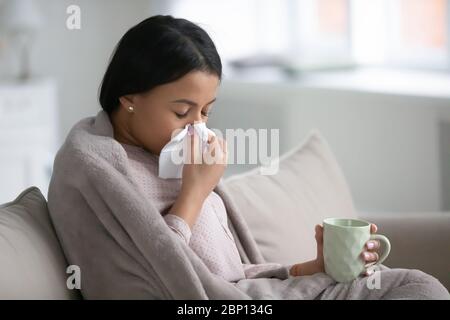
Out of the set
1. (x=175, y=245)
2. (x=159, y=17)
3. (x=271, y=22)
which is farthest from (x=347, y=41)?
(x=175, y=245)

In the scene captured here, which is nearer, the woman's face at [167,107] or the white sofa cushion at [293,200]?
the woman's face at [167,107]

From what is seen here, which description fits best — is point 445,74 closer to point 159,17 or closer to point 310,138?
point 310,138

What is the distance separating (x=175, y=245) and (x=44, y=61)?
3376mm

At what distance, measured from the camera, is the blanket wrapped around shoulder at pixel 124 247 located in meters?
1.34

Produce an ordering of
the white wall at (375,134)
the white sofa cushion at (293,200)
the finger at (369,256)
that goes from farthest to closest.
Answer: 1. the white wall at (375,134)
2. the white sofa cushion at (293,200)
3. the finger at (369,256)

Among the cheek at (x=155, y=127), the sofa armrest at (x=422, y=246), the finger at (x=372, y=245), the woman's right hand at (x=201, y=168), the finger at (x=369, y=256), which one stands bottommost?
the sofa armrest at (x=422, y=246)

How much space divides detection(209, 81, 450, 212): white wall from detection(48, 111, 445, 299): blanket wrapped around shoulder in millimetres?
1907

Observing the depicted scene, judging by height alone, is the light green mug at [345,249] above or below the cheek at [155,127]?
below

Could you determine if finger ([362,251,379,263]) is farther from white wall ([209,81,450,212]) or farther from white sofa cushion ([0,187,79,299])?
white wall ([209,81,450,212])

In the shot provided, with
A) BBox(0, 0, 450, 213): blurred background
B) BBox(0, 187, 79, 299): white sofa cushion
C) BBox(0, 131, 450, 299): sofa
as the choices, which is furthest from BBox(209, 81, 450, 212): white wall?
BBox(0, 187, 79, 299): white sofa cushion

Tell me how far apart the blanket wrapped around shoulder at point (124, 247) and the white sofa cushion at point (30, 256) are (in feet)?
0.10

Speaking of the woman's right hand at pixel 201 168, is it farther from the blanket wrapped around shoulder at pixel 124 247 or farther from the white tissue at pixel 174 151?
the blanket wrapped around shoulder at pixel 124 247

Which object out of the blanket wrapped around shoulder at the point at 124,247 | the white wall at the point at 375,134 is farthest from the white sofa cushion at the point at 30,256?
the white wall at the point at 375,134

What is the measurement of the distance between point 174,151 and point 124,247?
9.0 inches
